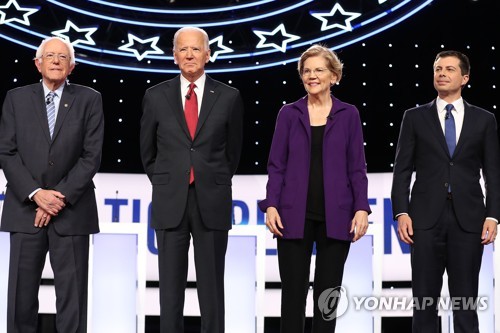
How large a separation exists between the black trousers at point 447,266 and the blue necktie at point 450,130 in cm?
26

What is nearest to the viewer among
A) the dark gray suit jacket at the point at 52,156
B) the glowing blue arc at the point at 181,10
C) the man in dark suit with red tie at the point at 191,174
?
the man in dark suit with red tie at the point at 191,174

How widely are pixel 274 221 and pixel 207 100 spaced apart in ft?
2.02

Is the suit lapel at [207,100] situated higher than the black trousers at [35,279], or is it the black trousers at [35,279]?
the suit lapel at [207,100]

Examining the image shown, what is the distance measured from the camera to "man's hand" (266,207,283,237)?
338 centimetres

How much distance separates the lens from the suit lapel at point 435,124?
12.4 ft

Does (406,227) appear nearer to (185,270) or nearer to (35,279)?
(185,270)

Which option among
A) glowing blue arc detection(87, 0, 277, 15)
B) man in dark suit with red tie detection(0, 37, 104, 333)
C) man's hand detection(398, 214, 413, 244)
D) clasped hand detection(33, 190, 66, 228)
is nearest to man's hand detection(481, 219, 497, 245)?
man's hand detection(398, 214, 413, 244)

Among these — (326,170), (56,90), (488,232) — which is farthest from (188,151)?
(488,232)

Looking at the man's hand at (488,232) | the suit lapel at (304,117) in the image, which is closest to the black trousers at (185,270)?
the suit lapel at (304,117)

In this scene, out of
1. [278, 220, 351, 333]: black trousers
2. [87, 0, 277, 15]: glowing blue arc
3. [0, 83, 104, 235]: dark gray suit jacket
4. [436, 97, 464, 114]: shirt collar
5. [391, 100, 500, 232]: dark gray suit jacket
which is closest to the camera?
[278, 220, 351, 333]: black trousers

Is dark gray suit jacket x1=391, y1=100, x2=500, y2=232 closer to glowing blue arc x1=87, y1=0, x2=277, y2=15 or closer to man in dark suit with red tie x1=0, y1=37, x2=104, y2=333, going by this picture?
man in dark suit with red tie x1=0, y1=37, x2=104, y2=333

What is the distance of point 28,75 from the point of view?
6.20m

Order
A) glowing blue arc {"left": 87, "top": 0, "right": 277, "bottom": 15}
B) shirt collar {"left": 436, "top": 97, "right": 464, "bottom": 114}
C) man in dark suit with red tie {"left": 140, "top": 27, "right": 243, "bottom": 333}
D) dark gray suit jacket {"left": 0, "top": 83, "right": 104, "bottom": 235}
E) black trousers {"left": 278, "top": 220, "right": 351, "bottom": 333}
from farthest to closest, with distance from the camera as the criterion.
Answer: glowing blue arc {"left": 87, "top": 0, "right": 277, "bottom": 15} < shirt collar {"left": 436, "top": 97, "right": 464, "bottom": 114} < dark gray suit jacket {"left": 0, "top": 83, "right": 104, "bottom": 235} < man in dark suit with red tie {"left": 140, "top": 27, "right": 243, "bottom": 333} < black trousers {"left": 278, "top": 220, "right": 351, "bottom": 333}

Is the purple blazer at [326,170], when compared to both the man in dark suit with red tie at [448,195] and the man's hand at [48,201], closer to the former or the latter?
the man in dark suit with red tie at [448,195]
